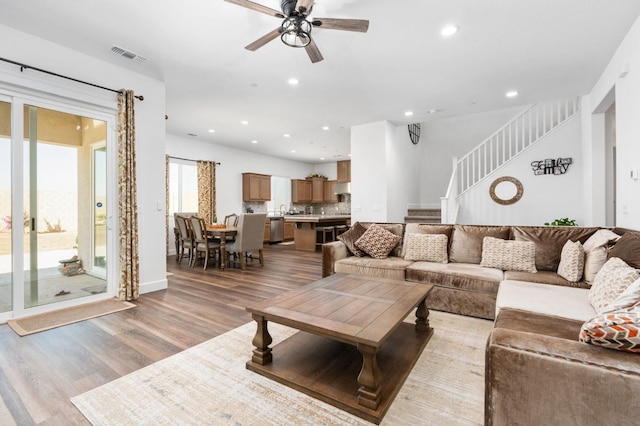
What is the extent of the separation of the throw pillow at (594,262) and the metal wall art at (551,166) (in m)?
3.46

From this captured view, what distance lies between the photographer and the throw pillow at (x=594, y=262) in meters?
2.46

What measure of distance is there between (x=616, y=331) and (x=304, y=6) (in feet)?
8.42

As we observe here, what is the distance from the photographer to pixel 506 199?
580 centimetres

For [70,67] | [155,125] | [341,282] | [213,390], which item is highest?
[70,67]

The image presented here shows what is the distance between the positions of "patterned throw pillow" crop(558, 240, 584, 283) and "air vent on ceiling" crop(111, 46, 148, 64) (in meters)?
4.94

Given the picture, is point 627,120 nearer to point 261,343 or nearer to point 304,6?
point 304,6

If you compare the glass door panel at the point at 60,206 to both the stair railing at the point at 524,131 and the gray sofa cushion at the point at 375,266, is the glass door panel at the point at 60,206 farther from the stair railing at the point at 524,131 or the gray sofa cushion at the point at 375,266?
the stair railing at the point at 524,131

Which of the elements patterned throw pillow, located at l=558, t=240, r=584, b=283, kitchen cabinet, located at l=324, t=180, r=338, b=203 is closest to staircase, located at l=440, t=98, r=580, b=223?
patterned throw pillow, located at l=558, t=240, r=584, b=283

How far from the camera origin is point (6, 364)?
6.87 ft

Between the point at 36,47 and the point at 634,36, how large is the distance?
589cm

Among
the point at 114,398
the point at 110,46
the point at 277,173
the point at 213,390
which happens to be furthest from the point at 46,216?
the point at 277,173

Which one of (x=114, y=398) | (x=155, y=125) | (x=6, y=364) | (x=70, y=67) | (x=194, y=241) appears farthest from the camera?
(x=194, y=241)

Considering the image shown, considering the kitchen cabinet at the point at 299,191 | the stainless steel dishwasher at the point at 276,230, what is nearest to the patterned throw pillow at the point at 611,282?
the stainless steel dishwasher at the point at 276,230

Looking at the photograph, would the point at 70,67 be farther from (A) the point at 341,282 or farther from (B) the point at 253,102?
(A) the point at 341,282
